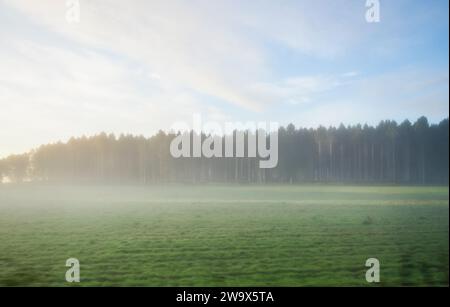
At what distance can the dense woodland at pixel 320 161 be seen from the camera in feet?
121

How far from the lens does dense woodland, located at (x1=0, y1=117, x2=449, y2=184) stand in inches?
1448

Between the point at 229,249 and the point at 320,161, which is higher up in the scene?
the point at 320,161

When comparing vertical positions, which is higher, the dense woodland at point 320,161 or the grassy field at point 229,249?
the dense woodland at point 320,161

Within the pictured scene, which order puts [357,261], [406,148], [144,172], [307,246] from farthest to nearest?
[144,172] < [406,148] < [307,246] < [357,261]

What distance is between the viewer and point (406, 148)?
1578 inches

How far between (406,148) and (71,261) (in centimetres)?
4157

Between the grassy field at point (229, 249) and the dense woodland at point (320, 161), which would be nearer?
the grassy field at point (229, 249)

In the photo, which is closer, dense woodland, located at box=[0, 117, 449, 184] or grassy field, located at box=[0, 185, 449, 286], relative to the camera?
grassy field, located at box=[0, 185, 449, 286]

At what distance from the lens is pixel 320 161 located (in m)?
42.7

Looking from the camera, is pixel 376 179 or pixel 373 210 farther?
pixel 376 179

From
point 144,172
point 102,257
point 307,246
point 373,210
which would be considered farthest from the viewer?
point 144,172

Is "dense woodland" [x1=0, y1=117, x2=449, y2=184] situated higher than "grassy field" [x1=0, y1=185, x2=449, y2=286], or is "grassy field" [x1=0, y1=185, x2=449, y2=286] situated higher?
"dense woodland" [x1=0, y1=117, x2=449, y2=184]
